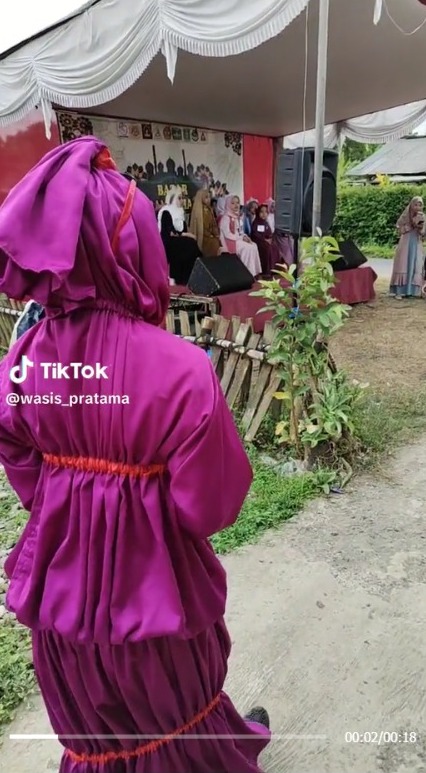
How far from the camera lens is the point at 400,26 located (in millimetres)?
5496

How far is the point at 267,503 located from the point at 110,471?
7.59 ft

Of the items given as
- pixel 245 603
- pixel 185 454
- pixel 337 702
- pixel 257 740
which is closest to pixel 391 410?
pixel 245 603

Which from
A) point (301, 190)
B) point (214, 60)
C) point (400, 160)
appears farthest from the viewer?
point (400, 160)

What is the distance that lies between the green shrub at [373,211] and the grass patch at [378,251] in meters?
0.25

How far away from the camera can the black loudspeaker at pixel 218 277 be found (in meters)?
7.22

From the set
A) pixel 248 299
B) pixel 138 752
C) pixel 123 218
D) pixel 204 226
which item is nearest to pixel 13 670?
pixel 138 752

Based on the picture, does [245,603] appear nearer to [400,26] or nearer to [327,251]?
[327,251]

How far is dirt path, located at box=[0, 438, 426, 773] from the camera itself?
1.90m

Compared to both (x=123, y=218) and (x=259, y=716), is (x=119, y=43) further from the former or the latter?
(x=259, y=716)

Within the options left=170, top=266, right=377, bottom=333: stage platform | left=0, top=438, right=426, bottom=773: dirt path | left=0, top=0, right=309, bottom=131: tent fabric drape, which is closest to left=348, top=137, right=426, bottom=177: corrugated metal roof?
left=170, top=266, right=377, bottom=333: stage platform

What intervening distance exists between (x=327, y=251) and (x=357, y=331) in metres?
4.40

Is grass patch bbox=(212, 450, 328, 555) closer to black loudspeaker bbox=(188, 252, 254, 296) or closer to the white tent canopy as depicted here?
the white tent canopy

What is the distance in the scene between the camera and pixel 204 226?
9.98 metres

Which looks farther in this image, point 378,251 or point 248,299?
point 378,251
